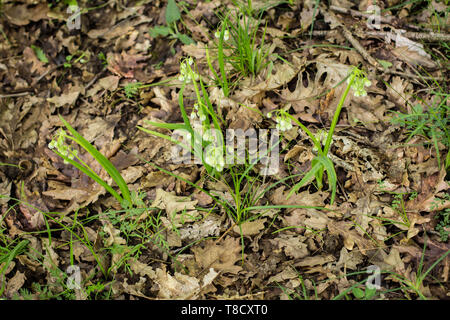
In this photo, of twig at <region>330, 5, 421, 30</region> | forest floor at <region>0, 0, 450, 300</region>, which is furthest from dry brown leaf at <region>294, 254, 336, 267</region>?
twig at <region>330, 5, 421, 30</region>

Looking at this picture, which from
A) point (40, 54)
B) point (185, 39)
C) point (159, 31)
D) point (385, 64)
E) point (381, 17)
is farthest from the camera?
point (40, 54)

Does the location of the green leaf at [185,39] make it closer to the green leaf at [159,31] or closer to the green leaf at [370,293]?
the green leaf at [159,31]

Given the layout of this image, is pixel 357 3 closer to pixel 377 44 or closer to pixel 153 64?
pixel 377 44

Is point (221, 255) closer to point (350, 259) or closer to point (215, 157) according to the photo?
point (215, 157)

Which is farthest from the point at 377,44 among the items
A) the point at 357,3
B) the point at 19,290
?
the point at 19,290

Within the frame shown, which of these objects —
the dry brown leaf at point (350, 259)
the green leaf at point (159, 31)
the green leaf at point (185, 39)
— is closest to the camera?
the dry brown leaf at point (350, 259)

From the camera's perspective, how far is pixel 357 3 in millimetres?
3248

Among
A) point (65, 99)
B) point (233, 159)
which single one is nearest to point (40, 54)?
point (65, 99)

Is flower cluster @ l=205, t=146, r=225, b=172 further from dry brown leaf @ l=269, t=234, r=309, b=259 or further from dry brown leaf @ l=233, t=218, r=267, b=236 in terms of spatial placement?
dry brown leaf @ l=269, t=234, r=309, b=259

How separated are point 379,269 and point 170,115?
2.03 metres

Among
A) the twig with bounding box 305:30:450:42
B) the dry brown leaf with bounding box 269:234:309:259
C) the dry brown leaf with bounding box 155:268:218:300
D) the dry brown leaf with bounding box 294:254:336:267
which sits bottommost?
the dry brown leaf with bounding box 155:268:218:300

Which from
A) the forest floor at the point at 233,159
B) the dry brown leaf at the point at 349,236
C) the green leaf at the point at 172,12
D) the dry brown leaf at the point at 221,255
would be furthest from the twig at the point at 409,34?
the dry brown leaf at the point at 221,255

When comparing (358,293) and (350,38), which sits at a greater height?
(350,38)

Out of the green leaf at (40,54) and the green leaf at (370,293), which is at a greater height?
the green leaf at (40,54)
